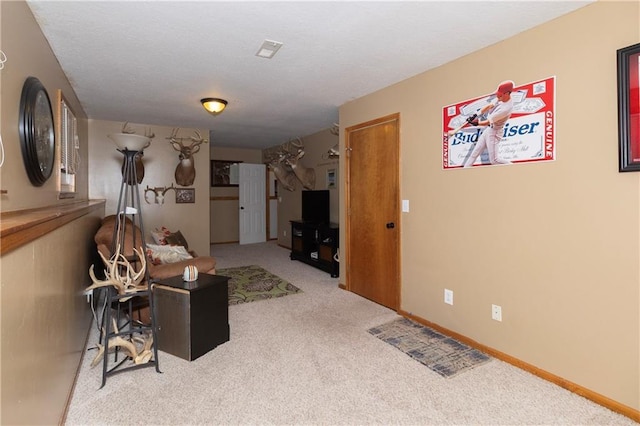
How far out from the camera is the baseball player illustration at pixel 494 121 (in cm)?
254

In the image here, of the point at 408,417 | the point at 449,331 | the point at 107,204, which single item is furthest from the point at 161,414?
the point at 107,204

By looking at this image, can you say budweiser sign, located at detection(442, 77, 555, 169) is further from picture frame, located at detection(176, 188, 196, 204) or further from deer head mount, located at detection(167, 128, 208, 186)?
picture frame, located at detection(176, 188, 196, 204)

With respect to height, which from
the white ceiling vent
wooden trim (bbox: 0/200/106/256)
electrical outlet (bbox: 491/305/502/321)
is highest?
the white ceiling vent

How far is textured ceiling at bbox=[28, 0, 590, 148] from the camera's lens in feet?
6.97

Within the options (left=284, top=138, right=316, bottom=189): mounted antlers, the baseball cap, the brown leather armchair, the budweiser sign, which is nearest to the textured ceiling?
the baseball cap

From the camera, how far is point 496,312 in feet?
8.74

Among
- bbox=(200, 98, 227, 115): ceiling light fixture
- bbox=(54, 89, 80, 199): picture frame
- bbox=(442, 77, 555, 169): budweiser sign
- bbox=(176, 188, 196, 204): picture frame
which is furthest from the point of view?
bbox=(176, 188, 196, 204): picture frame

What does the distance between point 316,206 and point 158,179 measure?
284 cm

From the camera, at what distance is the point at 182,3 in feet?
6.72

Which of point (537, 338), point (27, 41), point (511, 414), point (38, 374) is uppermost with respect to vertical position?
point (27, 41)

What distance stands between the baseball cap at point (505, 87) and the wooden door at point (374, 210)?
1108 millimetres

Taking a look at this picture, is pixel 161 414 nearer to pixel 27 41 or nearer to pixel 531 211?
pixel 27 41

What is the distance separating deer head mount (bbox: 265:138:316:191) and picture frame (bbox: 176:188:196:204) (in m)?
1.74

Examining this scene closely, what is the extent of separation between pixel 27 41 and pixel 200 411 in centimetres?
247
